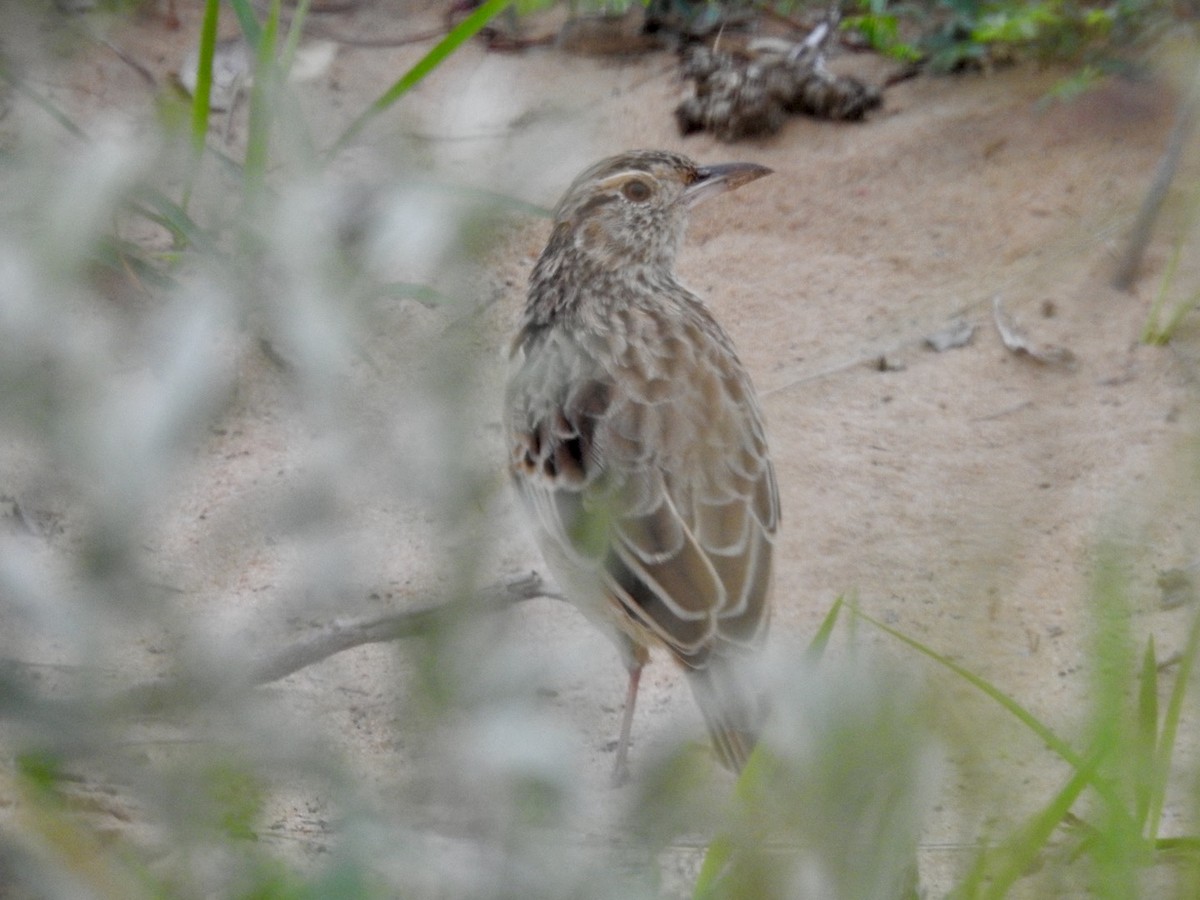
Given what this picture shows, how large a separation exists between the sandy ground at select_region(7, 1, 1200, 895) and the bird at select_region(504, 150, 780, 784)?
0.18 m

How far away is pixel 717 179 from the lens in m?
4.49

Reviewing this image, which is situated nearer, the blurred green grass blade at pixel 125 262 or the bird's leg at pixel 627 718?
the blurred green grass blade at pixel 125 262

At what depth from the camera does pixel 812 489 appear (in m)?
4.73

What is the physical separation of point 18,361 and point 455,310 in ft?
1.06

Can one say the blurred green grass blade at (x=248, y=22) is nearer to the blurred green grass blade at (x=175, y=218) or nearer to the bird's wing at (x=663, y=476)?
Result: the bird's wing at (x=663, y=476)

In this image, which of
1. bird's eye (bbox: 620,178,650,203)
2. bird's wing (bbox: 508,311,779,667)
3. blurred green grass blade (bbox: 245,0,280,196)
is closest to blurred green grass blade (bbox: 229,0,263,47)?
blurred green grass blade (bbox: 245,0,280,196)

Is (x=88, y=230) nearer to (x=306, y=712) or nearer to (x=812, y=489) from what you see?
(x=306, y=712)

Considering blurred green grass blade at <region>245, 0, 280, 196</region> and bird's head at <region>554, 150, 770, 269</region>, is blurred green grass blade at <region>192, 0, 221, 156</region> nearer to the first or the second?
blurred green grass blade at <region>245, 0, 280, 196</region>

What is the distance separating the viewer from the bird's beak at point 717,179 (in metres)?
4.48

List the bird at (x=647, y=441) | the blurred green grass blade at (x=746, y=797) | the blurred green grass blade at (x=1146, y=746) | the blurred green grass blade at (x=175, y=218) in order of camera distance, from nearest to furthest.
Result: the blurred green grass blade at (x=746, y=797), the blurred green grass blade at (x=175, y=218), the blurred green grass blade at (x=1146, y=746), the bird at (x=647, y=441)

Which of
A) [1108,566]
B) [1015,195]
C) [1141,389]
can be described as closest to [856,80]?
[1015,195]

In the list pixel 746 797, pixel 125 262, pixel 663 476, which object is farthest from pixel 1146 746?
pixel 663 476

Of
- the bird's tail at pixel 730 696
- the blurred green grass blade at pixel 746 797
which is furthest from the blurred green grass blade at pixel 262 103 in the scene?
the blurred green grass blade at pixel 746 797

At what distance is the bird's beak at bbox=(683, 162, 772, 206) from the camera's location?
4477mm
